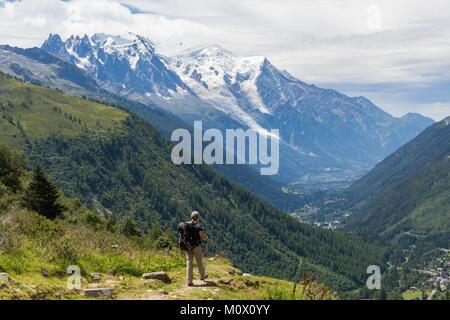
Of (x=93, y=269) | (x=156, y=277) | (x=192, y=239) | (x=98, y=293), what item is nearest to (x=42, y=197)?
(x=93, y=269)

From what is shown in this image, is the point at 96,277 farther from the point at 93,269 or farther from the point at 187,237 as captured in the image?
the point at 187,237

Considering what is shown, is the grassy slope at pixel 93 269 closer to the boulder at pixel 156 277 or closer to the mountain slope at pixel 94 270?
the mountain slope at pixel 94 270

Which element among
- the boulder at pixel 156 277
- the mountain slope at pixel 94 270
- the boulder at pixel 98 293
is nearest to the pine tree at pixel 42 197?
the mountain slope at pixel 94 270

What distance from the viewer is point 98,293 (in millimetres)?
18484

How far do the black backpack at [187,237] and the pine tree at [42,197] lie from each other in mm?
25438

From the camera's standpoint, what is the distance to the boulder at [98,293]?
18.3 metres

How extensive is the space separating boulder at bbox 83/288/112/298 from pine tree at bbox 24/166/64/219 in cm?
2754

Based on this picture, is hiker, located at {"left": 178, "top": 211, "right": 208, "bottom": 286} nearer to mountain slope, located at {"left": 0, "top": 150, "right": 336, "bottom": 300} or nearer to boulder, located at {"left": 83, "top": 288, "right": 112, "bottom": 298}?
mountain slope, located at {"left": 0, "top": 150, "right": 336, "bottom": 300}

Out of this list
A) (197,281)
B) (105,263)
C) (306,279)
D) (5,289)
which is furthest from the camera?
(105,263)
